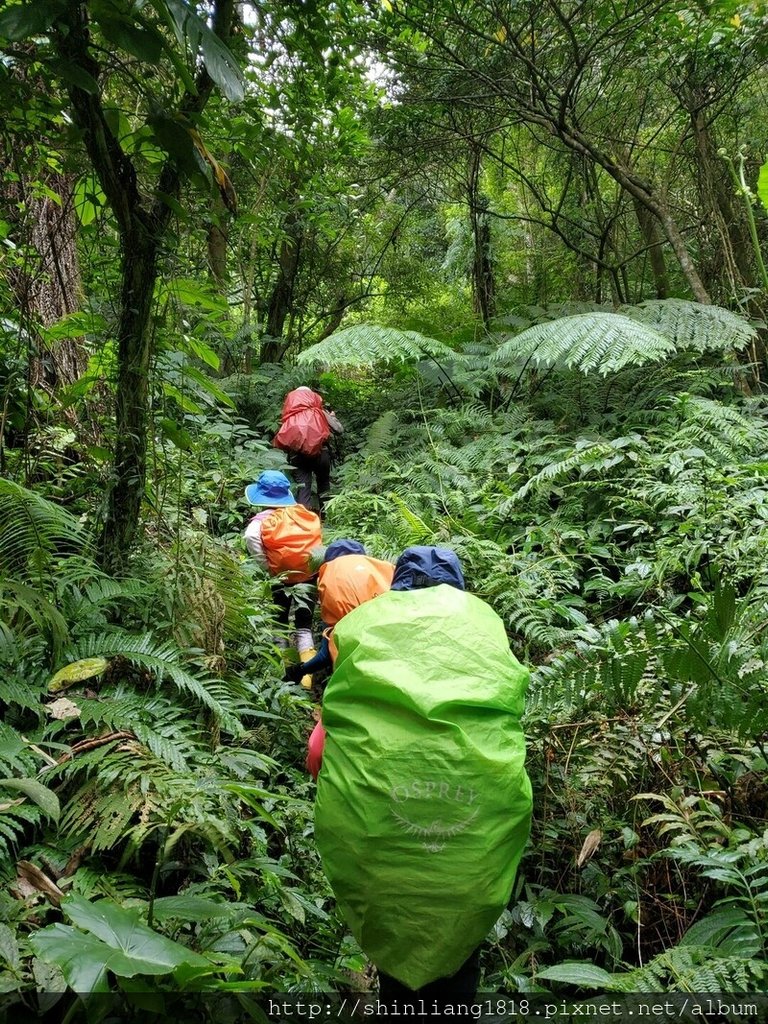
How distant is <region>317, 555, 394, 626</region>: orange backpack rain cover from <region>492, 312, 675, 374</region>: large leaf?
2.50m

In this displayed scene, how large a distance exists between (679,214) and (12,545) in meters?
8.19

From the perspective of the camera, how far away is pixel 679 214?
7.70 metres

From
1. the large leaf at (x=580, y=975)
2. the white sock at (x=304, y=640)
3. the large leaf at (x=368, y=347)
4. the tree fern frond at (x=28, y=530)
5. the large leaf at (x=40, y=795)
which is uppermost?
the large leaf at (x=368, y=347)

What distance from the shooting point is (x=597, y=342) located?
484 cm

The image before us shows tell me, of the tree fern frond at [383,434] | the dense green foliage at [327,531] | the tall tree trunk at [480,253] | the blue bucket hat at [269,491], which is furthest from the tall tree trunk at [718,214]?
the blue bucket hat at [269,491]

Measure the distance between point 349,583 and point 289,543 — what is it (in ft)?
3.86

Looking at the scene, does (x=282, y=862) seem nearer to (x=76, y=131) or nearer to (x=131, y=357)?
(x=131, y=357)

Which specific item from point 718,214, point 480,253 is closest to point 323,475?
point 480,253

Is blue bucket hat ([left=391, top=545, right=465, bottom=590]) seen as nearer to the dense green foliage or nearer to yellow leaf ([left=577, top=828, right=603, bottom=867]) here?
the dense green foliage

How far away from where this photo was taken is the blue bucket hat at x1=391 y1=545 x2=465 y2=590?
217 centimetres

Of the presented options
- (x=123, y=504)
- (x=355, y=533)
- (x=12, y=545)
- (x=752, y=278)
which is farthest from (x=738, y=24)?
(x=12, y=545)

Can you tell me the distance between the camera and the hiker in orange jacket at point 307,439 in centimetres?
616

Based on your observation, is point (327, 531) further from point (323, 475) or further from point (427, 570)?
point (427, 570)

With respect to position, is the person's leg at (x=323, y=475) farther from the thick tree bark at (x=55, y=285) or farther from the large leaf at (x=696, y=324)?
the large leaf at (x=696, y=324)
